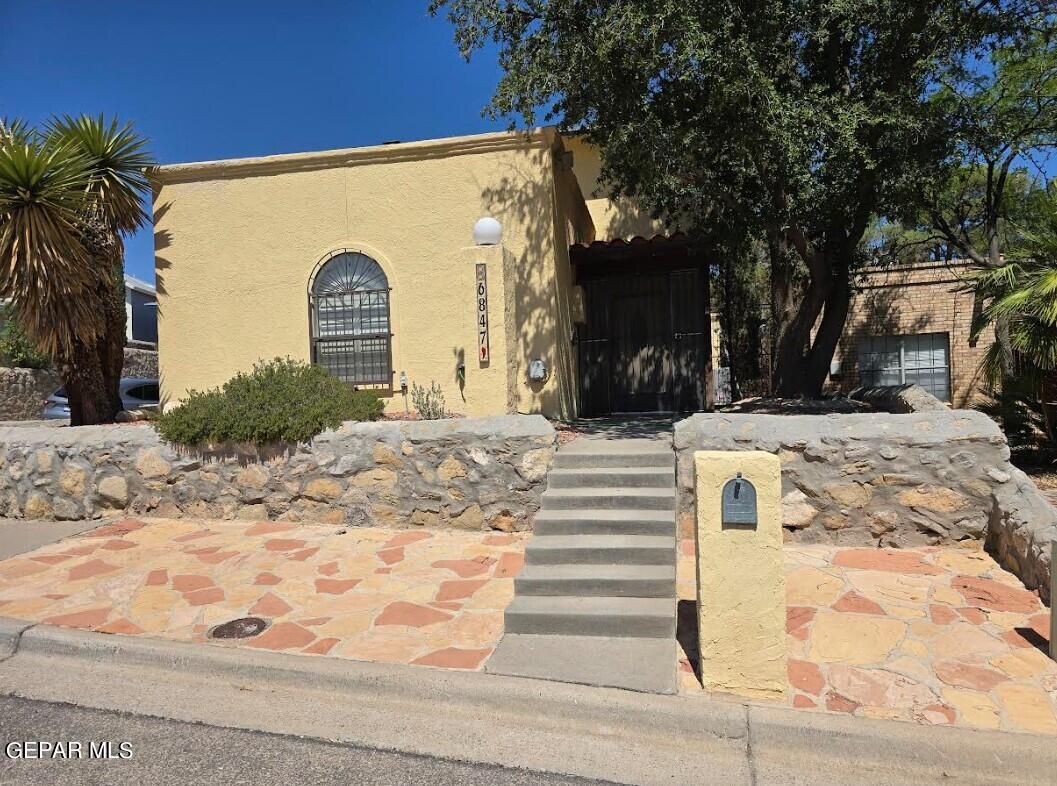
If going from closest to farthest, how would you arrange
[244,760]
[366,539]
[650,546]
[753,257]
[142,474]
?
1. [244,760]
2. [650,546]
3. [366,539]
4. [142,474]
5. [753,257]

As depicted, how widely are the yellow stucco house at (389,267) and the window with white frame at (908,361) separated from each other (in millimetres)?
7790

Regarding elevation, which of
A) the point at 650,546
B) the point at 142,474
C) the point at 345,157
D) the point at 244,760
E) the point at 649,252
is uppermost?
the point at 345,157

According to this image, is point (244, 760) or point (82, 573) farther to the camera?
point (82, 573)

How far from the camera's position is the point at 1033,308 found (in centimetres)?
664

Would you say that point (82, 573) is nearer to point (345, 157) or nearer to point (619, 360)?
point (345, 157)

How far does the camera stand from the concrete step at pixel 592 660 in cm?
332

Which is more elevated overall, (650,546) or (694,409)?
(694,409)

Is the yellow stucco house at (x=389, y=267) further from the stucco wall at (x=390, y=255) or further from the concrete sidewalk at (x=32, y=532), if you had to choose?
the concrete sidewalk at (x=32, y=532)

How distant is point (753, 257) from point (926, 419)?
26.0 feet

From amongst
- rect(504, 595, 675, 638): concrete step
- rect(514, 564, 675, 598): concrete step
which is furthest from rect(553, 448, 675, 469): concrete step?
rect(504, 595, 675, 638): concrete step

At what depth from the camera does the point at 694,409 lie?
10547 millimetres

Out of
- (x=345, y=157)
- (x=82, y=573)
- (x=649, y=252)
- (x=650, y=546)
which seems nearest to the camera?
(x=650, y=546)

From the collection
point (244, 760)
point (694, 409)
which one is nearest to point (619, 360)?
point (694, 409)

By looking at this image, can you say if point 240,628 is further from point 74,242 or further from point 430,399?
point 74,242
